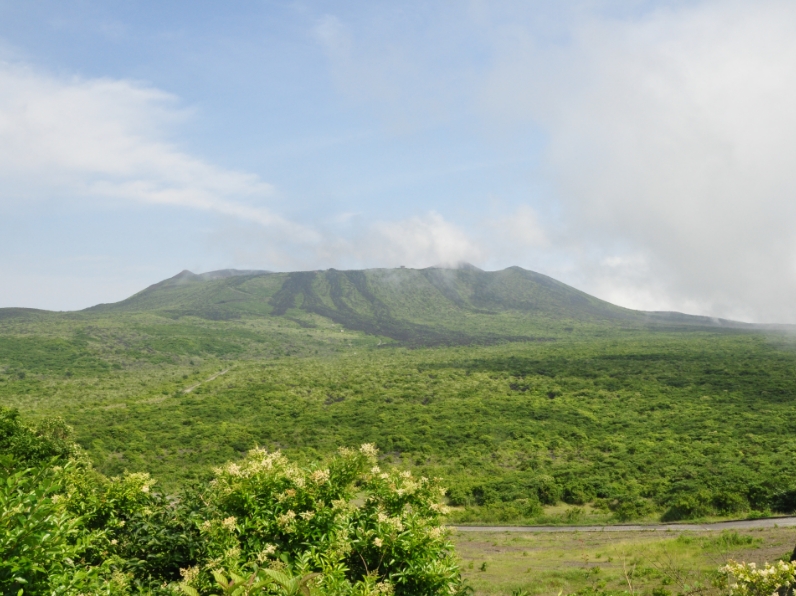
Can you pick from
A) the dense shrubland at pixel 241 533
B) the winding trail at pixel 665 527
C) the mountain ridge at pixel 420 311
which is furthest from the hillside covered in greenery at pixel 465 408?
the mountain ridge at pixel 420 311

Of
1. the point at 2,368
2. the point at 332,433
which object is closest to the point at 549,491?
the point at 332,433

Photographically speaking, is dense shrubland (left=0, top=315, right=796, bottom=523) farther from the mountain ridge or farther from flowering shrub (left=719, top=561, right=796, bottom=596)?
the mountain ridge

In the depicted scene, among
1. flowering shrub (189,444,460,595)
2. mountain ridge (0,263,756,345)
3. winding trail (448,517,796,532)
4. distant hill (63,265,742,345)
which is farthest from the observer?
distant hill (63,265,742,345)

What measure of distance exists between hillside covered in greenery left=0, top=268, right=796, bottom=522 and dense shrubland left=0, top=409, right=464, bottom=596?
11.5m

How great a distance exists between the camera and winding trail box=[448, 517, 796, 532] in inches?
803

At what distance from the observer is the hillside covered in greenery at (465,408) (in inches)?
1152

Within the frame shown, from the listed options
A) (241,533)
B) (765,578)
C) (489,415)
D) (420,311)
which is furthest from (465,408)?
(420,311)

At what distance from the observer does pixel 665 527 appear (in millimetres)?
22109

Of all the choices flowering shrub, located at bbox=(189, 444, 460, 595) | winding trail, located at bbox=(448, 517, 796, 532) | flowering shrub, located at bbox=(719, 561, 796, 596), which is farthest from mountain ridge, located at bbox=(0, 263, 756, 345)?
Result: flowering shrub, located at bbox=(719, 561, 796, 596)

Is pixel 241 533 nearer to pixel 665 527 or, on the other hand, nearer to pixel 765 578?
pixel 765 578

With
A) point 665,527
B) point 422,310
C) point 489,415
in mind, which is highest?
point 422,310

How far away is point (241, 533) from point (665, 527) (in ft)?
69.9

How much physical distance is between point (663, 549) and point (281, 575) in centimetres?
1801

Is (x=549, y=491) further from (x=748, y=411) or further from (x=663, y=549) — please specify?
(x=748, y=411)
